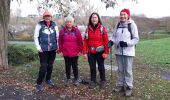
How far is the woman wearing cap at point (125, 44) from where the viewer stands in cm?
765

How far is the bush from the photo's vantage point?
46.9 feet

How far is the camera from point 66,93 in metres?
8.29

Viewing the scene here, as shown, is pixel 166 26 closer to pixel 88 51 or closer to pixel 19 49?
pixel 19 49

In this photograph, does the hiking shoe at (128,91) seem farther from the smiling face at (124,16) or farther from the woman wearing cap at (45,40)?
the woman wearing cap at (45,40)

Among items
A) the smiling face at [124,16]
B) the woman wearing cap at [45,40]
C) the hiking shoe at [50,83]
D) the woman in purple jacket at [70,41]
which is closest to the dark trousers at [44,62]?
the woman wearing cap at [45,40]

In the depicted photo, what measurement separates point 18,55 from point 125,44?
→ 7.98 metres

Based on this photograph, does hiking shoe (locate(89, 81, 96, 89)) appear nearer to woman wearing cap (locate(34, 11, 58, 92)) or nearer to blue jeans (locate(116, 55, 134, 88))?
blue jeans (locate(116, 55, 134, 88))

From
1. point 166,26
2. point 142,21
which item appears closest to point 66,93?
point 142,21

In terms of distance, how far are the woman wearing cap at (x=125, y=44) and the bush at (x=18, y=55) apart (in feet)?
23.8

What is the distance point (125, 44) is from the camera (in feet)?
25.0

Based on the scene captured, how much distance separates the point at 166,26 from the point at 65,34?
5460cm

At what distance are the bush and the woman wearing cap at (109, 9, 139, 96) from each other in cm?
724

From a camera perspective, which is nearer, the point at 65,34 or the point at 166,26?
the point at 65,34

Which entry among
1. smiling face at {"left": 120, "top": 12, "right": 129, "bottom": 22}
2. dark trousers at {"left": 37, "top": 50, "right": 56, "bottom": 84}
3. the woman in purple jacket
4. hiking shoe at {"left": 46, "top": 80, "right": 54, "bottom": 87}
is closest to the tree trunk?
hiking shoe at {"left": 46, "top": 80, "right": 54, "bottom": 87}
